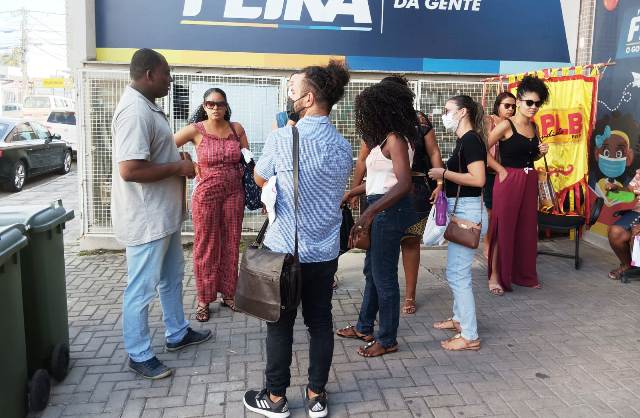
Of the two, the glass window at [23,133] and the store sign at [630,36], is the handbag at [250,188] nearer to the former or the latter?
the store sign at [630,36]

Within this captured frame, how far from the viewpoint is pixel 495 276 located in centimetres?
538

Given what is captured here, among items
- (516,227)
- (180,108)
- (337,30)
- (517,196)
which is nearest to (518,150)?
(517,196)

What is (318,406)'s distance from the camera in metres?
3.04

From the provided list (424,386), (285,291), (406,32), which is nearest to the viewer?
(285,291)

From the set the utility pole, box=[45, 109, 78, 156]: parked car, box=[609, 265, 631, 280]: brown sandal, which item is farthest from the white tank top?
the utility pole

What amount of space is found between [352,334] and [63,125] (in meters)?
16.1

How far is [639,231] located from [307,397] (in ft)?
13.3

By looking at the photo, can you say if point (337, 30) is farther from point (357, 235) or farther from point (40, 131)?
point (40, 131)

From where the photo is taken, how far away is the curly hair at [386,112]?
3.39 metres

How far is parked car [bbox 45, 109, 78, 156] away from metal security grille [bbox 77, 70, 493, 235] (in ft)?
38.0

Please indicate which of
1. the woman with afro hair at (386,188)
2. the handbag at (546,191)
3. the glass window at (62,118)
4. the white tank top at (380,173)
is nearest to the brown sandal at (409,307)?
the woman with afro hair at (386,188)

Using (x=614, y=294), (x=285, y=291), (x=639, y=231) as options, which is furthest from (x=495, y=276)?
(x=285, y=291)

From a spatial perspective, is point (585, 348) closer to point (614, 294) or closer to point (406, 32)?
point (614, 294)

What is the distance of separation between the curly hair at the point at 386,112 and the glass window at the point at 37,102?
19366mm
